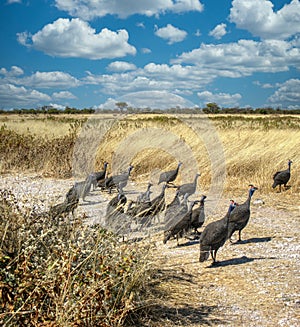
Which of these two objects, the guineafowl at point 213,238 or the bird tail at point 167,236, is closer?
the guineafowl at point 213,238

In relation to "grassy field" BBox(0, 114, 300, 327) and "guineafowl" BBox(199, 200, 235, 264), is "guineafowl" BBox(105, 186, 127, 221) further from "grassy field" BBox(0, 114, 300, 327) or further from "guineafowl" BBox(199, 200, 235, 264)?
"guineafowl" BBox(199, 200, 235, 264)

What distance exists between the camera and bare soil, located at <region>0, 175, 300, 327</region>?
15.4ft

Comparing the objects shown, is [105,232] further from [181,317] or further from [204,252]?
[204,252]

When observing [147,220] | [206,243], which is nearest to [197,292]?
[206,243]

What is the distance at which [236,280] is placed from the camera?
232 inches

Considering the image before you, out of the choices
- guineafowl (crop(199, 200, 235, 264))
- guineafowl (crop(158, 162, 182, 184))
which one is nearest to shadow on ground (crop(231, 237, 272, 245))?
guineafowl (crop(199, 200, 235, 264))

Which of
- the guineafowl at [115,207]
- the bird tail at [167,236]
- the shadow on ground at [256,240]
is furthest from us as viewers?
the shadow on ground at [256,240]

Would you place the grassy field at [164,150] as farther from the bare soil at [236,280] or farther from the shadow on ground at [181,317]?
the shadow on ground at [181,317]

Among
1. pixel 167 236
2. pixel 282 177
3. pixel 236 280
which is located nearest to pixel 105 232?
pixel 236 280

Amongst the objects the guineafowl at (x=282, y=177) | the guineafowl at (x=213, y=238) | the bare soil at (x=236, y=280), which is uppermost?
the guineafowl at (x=282, y=177)

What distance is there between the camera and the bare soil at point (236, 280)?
4.68 metres

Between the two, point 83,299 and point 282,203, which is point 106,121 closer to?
point 282,203

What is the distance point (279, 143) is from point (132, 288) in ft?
34.5

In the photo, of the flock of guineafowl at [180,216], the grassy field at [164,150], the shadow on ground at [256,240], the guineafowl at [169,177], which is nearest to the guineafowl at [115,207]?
the flock of guineafowl at [180,216]
